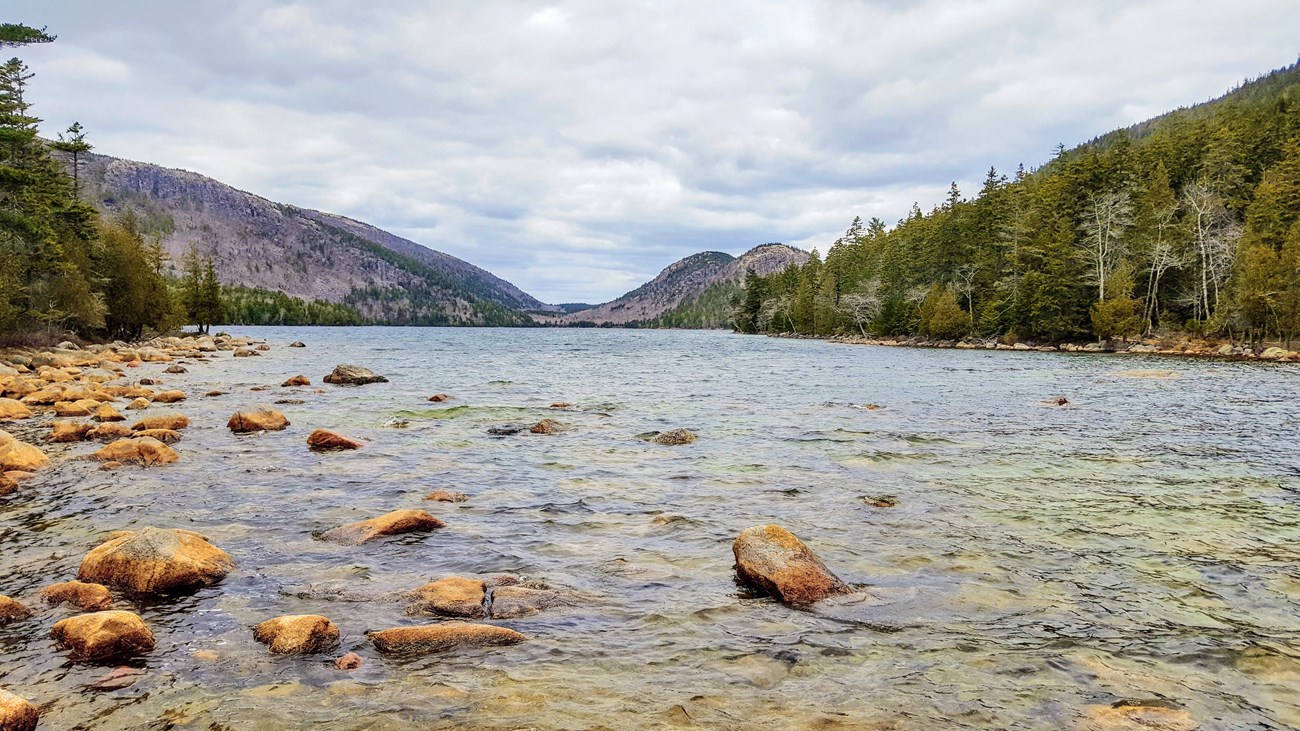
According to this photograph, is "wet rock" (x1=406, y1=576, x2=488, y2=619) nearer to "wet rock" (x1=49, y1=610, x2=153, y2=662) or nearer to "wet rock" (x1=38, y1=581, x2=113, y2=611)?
"wet rock" (x1=49, y1=610, x2=153, y2=662)

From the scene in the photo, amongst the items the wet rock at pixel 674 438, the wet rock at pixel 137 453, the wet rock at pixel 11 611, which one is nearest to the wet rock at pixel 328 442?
the wet rock at pixel 137 453

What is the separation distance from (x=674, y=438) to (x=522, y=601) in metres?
11.0

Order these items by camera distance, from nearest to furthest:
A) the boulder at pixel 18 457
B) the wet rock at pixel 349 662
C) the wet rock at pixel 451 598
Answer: the wet rock at pixel 349 662
the wet rock at pixel 451 598
the boulder at pixel 18 457

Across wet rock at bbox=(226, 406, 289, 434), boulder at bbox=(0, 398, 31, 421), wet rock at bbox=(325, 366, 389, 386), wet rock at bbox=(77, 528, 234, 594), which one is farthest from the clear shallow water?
wet rock at bbox=(325, 366, 389, 386)

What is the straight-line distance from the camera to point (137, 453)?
555 inches

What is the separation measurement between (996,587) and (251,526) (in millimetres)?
10479

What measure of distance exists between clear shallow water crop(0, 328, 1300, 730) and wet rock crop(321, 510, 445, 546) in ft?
0.78

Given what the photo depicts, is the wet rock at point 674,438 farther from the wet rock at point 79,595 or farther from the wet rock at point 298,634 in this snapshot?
the wet rock at point 79,595

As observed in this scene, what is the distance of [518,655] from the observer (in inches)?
235

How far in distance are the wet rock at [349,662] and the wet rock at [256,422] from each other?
15.5 m

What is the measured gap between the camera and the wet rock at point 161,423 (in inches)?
695

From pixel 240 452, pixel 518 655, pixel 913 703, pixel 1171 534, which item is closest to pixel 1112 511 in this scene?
pixel 1171 534

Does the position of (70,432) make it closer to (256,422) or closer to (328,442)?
(256,422)

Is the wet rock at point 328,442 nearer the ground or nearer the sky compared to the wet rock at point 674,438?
nearer the sky
